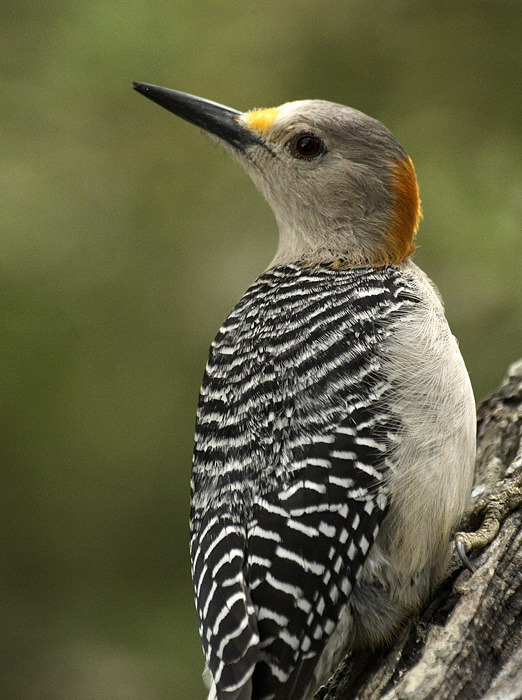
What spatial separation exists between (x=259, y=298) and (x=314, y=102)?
1.05 metres

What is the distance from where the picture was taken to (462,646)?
8.27 ft

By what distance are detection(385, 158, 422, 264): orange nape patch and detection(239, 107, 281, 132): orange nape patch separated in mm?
674

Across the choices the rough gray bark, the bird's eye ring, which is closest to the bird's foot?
the rough gray bark

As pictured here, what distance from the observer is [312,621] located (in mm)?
2646

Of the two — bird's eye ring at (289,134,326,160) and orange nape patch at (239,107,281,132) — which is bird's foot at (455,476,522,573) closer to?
bird's eye ring at (289,134,326,160)

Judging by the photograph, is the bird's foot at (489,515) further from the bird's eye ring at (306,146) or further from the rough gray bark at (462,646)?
the bird's eye ring at (306,146)

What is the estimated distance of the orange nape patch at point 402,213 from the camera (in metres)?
3.68

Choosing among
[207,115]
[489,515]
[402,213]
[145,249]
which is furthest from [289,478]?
[145,249]

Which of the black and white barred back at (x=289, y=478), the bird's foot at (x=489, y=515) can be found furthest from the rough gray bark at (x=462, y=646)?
the black and white barred back at (x=289, y=478)

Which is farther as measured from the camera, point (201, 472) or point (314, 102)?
point (314, 102)

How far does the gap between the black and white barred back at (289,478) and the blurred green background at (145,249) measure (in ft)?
7.23

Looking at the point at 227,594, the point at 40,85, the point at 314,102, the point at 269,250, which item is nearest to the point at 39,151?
the point at 40,85

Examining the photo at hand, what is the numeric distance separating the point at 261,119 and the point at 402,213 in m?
0.86

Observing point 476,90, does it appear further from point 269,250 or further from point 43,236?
point 43,236
